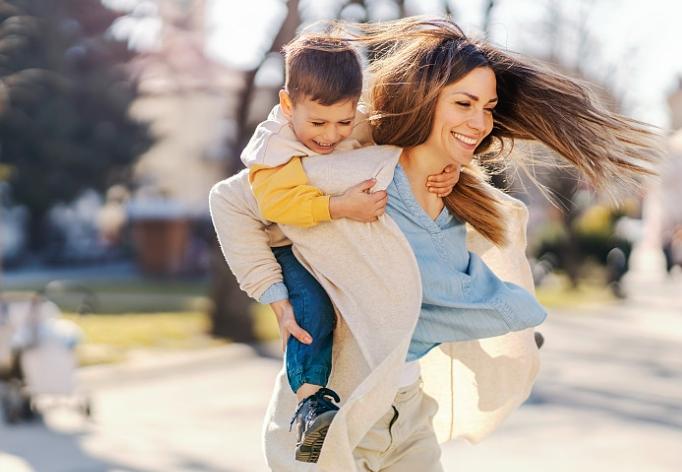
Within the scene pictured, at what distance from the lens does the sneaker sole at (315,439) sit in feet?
9.34

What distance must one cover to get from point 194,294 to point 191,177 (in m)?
36.1

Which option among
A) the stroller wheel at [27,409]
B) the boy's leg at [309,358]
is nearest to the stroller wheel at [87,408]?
the stroller wheel at [27,409]

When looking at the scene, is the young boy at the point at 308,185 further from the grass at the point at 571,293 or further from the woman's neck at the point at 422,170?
the grass at the point at 571,293

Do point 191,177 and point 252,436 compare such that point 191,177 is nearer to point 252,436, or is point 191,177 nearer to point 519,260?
point 252,436

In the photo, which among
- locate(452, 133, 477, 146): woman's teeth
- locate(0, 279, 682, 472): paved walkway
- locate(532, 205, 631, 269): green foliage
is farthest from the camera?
locate(532, 205, 631, 269): green foliage

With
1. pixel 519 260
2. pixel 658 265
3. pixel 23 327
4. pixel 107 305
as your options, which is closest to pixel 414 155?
pixel 519 260

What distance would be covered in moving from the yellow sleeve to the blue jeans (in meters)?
0.18

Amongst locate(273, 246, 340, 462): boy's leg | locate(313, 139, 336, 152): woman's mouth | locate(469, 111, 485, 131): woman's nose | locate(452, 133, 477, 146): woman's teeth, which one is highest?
locate(469, 111, 485, 131): woman's nose

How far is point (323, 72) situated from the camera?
116 inches

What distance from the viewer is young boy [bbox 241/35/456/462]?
296 cm

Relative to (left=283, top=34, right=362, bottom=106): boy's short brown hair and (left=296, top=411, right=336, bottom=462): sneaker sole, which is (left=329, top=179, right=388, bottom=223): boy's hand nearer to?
(left=283, top=34, right=362, bottom=106): boy's short brown hair

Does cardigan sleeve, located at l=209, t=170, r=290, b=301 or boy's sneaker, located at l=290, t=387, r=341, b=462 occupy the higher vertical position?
cardigan sleeve, located at l=209, t=170, r=290, b=301

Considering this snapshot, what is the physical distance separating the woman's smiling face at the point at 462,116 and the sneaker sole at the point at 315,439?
845 mm

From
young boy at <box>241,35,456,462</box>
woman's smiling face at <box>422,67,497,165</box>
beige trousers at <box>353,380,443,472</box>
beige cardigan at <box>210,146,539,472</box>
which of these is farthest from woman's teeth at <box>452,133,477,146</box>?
beige trousers at <box>353,380,443,472</box>
